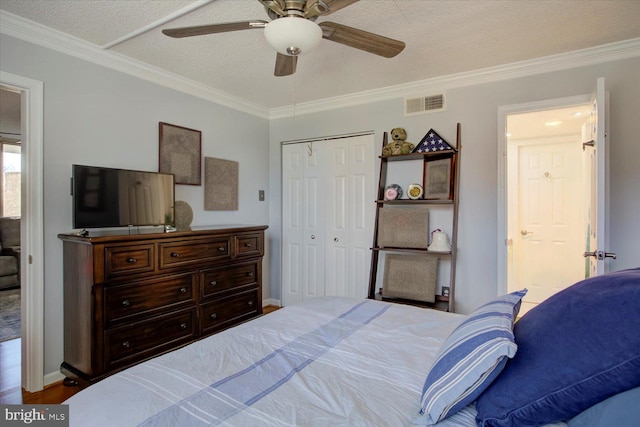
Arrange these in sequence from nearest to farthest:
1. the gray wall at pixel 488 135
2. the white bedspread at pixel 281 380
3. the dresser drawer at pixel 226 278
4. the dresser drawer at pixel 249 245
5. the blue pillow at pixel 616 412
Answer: the blue pillow at pixel 616 412 < the white bedspread at pixel 281 380 < the gray wall at pixel 488 135 < the dresser drawer at pixel 226 278 < the dresser drawer at pixel 249 245

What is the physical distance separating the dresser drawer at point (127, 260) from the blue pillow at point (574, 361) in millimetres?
2272

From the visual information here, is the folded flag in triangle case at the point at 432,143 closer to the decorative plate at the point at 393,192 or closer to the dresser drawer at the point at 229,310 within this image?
the decorative plate at the point at 393,192

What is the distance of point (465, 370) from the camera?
36.9 inches

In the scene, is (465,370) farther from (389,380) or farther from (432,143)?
(432,143)

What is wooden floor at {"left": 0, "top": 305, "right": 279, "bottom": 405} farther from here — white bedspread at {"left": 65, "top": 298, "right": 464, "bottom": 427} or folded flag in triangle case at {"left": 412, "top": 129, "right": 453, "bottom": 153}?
folded flag in triangle case at {"left": 412, "top": 129, "right": 453, "bottom": 153}

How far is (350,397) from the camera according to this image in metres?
1.06

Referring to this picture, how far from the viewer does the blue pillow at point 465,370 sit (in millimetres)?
913

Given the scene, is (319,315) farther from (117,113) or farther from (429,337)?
(117,113)

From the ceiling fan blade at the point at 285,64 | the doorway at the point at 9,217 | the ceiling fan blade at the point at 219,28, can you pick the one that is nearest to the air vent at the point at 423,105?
the ceiling fan blade at the point at 285,64

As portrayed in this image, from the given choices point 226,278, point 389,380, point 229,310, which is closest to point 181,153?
point 226,278

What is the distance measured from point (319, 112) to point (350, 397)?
3405 millimetres

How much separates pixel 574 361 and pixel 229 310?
278 cm

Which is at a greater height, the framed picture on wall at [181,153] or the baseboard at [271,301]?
the framed picture on wall at [181,153]

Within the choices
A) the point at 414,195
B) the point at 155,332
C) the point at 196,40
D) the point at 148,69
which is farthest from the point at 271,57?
the point at 155,332
